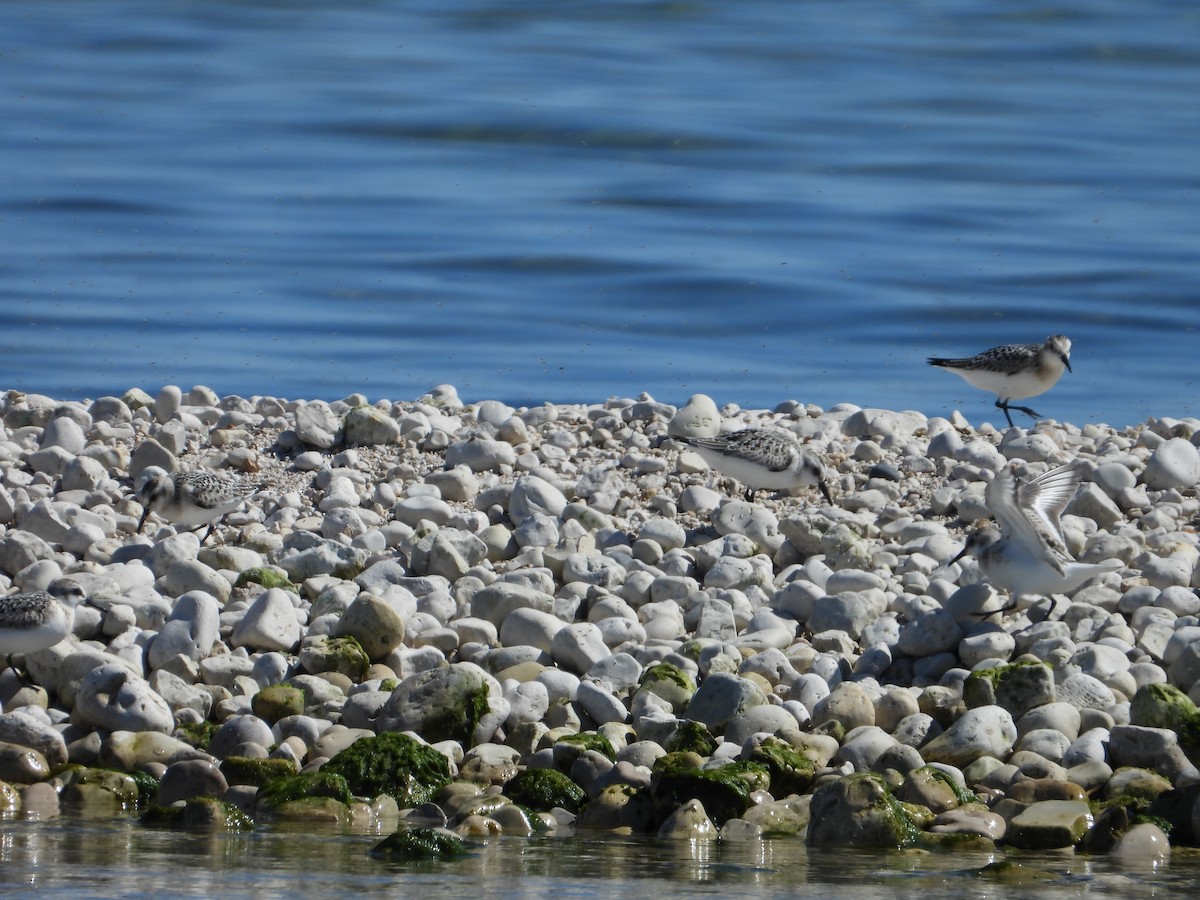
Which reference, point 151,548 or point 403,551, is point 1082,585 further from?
point 151,548

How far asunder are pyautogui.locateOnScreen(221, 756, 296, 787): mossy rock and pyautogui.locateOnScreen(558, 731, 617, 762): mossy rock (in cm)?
107

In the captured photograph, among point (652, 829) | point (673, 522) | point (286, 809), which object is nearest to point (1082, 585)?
point (673, 522)

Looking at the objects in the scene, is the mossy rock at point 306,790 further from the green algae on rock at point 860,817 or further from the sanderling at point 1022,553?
the sanderling at point 1022,553

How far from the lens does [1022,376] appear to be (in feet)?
38.0

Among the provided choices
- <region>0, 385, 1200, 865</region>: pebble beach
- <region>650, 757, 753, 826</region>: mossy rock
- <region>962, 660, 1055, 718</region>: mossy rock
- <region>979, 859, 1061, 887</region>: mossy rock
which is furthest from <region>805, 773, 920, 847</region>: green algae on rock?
<region>962, 660, 1055, 718</region>: mossy rock

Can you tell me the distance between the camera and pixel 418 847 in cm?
603

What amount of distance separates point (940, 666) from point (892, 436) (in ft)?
11.0

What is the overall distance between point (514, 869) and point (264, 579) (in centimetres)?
301

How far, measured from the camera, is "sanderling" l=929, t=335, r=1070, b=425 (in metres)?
11.5

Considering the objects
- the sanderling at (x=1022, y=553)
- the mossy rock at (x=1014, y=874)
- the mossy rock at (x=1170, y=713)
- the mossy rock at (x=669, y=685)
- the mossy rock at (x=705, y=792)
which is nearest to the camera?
the mossy rock at (x=1014, y=874)

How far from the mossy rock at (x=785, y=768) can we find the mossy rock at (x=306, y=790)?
1.54 meters

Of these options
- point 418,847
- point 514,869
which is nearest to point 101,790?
point 418,847

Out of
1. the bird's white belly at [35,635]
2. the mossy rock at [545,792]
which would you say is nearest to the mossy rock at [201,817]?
the mossy rock at [545,792]

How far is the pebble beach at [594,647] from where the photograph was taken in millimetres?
6621
